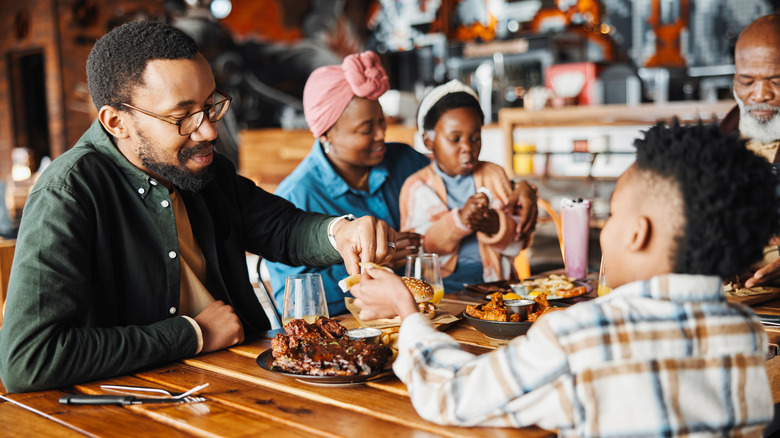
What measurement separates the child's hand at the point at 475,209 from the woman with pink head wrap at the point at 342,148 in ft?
0.92

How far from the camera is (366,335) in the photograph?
1.62 metres

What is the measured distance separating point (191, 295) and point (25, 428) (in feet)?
2.01

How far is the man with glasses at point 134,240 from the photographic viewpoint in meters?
1.45

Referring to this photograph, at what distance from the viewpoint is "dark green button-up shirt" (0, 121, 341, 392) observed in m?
1.44

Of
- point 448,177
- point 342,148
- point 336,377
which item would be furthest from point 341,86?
point 336,377

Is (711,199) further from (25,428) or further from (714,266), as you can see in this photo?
(25,428)

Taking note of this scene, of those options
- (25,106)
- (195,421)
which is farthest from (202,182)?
(25,106)

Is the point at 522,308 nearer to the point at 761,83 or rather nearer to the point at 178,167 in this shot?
the point at 178,167

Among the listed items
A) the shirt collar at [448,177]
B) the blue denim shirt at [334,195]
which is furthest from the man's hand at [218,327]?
the shirt collar at [448,177]

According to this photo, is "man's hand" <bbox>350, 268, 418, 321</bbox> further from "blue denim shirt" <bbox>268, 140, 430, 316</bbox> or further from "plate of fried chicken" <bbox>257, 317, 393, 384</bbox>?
"blue denim shirt" <bbox>268, 140, 430, 316</bbox>

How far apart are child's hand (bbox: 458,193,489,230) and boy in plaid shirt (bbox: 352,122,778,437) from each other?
139 cm

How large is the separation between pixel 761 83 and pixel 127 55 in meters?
2.27

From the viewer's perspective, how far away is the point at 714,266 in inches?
43.9

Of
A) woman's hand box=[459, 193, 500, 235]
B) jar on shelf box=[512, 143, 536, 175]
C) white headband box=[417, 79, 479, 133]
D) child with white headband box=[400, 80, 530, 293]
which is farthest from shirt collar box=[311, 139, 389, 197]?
jar on shelf box=[512, 143, 536, 175]
